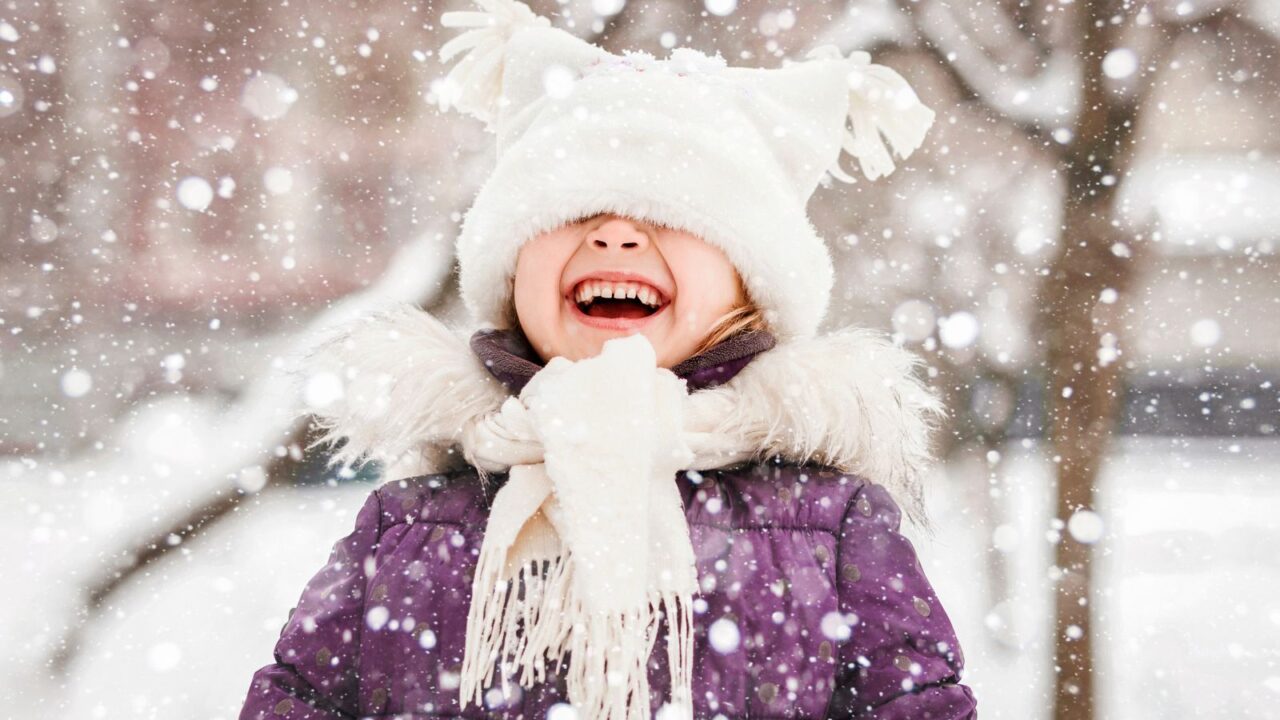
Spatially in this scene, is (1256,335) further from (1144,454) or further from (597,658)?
(597,658)

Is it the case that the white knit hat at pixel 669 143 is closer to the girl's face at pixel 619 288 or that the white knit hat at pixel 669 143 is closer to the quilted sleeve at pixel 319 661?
the girl's face at pixel 619 288

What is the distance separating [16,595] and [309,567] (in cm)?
94

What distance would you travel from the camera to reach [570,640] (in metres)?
1.07

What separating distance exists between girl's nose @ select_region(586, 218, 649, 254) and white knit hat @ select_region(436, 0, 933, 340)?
0.03m

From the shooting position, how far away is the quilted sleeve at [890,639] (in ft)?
3.43

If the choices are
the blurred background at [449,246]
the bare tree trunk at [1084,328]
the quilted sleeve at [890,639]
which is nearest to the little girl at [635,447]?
the quilted sleeve at [890,639]

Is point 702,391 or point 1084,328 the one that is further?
point 1084,328

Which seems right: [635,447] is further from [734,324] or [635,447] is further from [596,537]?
[734,324]

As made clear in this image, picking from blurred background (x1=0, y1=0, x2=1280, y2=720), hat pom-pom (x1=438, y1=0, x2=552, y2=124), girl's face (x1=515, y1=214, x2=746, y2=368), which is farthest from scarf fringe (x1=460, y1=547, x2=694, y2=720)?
blurred background (x1=0, y1=0, x2=1280, y2=720)

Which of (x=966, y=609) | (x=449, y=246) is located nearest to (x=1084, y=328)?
(x=966, y=609)

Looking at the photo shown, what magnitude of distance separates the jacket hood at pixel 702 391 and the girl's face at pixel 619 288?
6 cm

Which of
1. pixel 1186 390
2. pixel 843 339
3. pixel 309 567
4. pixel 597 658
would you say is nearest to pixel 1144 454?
pixel 1186 390

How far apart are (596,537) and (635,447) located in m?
0.14

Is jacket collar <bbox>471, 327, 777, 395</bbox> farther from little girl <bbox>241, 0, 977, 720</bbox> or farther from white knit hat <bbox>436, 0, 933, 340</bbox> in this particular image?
white knit hat <bbox>436, 0, 933, 340</bbox>
